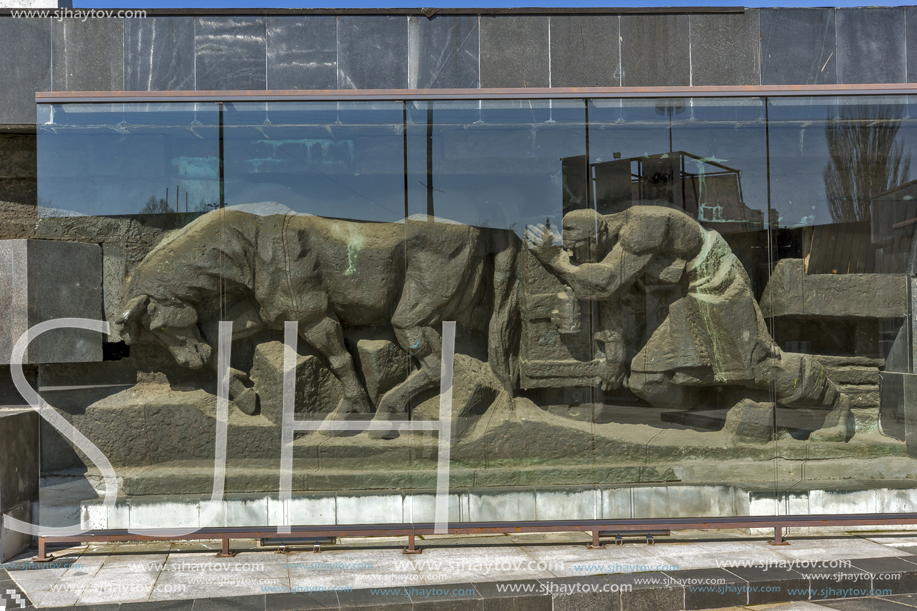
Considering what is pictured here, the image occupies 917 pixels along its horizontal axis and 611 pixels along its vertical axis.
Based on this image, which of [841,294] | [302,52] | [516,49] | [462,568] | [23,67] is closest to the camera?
[462,568]

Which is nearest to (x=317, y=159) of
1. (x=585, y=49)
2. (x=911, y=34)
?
(x=585, y=49)

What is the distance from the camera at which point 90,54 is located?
6926mm

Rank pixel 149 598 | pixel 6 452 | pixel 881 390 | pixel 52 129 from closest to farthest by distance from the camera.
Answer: pixel 149 598 < pixel 6 452 < pixel 52 129 < pixel 881 390

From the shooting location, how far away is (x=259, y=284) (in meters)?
5.64

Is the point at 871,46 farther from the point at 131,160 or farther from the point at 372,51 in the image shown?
the point at 131,160

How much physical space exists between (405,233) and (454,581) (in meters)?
2.68

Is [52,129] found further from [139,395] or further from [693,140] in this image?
[693,140]

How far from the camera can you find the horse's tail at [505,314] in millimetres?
5734

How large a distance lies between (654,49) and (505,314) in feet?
11.4

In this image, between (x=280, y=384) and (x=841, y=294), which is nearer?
(x=280, y=384)

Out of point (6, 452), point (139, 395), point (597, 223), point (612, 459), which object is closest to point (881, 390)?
point (612, 459)

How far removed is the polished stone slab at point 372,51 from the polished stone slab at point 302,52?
0.12m

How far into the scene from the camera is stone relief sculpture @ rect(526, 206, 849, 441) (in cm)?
571

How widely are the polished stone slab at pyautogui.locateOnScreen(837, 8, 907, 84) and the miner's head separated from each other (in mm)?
3553
